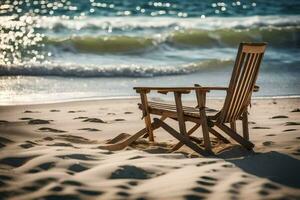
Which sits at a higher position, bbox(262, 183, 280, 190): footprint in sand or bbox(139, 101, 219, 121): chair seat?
bbox(139, 101, 219, 121): chair seat

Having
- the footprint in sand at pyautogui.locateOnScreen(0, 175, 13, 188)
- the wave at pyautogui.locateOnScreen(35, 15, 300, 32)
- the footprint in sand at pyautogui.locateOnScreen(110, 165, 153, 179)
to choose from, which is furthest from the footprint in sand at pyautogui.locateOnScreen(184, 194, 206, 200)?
the wave at pyautogui.locateOnScreen(35, 15, 300, 32)

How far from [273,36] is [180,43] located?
435cm

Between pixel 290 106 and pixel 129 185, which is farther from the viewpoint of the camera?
pixel 290 106

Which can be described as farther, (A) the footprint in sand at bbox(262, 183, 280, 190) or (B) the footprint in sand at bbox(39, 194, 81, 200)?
(A) the footprint in sand at bbox(262, 183, 280, 190)

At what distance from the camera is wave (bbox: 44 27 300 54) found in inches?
773

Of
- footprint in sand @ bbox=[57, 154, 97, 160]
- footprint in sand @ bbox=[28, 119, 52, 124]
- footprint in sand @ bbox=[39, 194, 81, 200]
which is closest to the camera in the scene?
footprint in sand @ bbox=[39, 194, 81, 200]

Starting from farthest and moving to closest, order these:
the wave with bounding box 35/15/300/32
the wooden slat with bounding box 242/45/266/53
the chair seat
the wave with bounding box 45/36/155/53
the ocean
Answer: the wave with bounding box 35/15/300/32
the wave with bounding box 45/36/155/53
the ocean
the chair seat
the wooden slat with bounding box 242/45/266/53

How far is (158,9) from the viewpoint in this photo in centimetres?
3250

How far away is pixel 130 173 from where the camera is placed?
4.45 metres

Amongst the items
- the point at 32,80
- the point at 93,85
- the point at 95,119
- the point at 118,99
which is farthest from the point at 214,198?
the point at 32,80

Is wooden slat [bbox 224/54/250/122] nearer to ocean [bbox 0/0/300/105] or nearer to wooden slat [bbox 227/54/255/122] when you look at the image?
wooden slat [bbox 227/54/255/122]

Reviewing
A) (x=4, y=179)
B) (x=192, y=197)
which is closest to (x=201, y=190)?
(x=192, y=197)

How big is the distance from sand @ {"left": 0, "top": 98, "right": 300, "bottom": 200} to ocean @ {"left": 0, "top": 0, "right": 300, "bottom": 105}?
3.29m

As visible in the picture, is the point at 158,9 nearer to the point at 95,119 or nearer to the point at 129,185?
the point at 95,119
